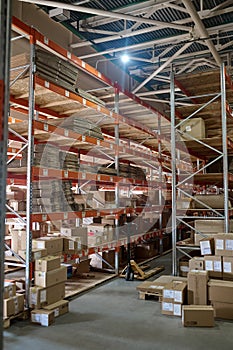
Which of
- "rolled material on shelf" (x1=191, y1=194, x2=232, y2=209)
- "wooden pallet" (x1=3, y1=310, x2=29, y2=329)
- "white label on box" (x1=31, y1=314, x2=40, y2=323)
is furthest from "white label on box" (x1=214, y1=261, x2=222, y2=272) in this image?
"wooden pallet" (x1=3, y1=310, x2=29, y2=329)

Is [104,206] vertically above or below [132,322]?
above

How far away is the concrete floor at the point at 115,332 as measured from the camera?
347 cm

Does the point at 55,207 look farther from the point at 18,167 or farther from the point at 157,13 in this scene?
the point at 157,13

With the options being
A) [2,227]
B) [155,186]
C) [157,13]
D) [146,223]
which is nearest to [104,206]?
[146,223]

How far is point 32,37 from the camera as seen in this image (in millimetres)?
4414

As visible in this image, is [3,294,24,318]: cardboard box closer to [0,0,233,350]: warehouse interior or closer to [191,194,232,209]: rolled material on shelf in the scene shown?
[0,0,233,350]: warehouse interior

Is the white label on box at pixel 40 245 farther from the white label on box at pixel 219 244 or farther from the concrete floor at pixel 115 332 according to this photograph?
the white label on box at pixel 219 244

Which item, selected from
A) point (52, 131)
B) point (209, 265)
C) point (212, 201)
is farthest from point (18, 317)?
point (212, 201)

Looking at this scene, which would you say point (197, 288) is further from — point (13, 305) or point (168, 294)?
point (13, 305)

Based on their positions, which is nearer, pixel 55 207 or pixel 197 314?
pixel 197 314

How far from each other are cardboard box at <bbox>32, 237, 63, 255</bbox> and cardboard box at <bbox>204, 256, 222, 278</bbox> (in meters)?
2.27

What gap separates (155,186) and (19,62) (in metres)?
5.68

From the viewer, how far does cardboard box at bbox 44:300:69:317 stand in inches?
165

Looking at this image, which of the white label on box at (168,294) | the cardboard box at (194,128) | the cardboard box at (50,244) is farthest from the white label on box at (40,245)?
the cardboard box at (194,128)
